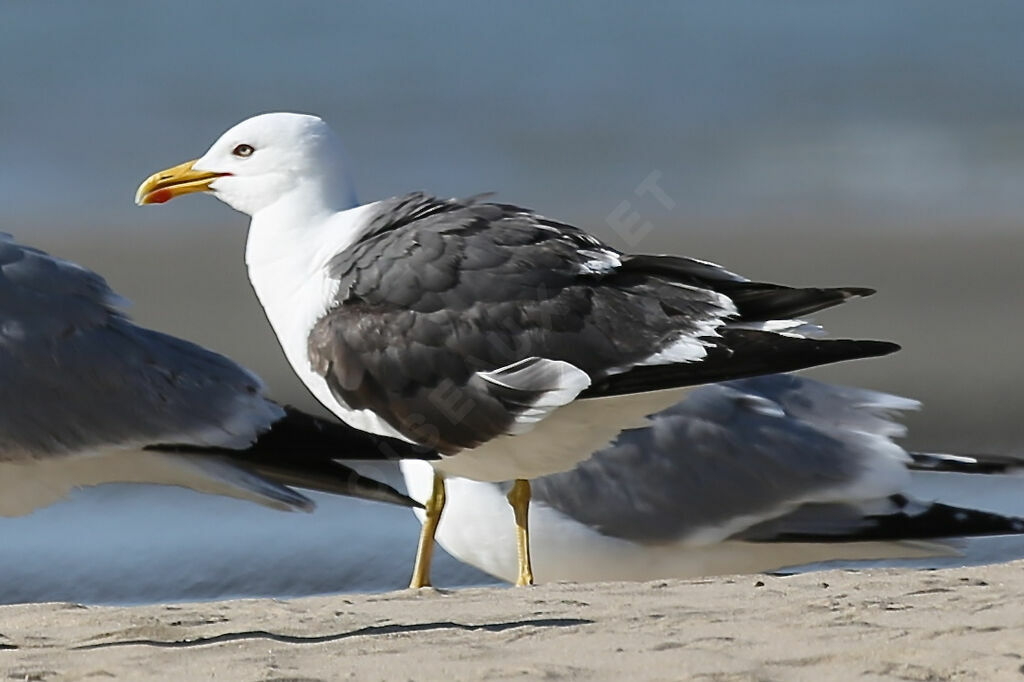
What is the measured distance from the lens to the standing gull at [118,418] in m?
4.75

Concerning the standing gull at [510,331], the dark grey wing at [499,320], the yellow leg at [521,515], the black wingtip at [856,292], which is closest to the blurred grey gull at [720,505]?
the yellow leg at [521,515]

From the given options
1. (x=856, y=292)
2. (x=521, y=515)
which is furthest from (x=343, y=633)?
(x=521, y=515)

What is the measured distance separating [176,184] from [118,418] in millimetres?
2102

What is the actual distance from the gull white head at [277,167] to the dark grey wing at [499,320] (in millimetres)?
635

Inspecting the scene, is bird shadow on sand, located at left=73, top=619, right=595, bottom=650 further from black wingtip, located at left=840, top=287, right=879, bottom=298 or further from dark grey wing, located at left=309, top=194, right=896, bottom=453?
black wingtip, located at left=840, top=287, right=879, bottom=298

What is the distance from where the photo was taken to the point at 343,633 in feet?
14.5

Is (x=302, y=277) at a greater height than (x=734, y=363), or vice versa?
(x=302, y=277)

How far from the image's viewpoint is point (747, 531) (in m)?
6.85

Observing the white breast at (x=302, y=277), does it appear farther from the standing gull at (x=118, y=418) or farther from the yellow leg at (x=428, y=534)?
the standing gull at (x=118, y=418)

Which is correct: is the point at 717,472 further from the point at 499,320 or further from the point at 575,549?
the point at 499,320

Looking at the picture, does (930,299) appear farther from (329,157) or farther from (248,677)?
(248,677)

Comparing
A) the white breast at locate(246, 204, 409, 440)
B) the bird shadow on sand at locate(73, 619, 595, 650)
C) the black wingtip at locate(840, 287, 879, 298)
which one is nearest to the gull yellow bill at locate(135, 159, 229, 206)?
the white breast at locate(246, 204, 409, 440)

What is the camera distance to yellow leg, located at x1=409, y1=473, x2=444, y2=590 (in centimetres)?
625

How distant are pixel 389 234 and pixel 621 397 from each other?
0.80 m
